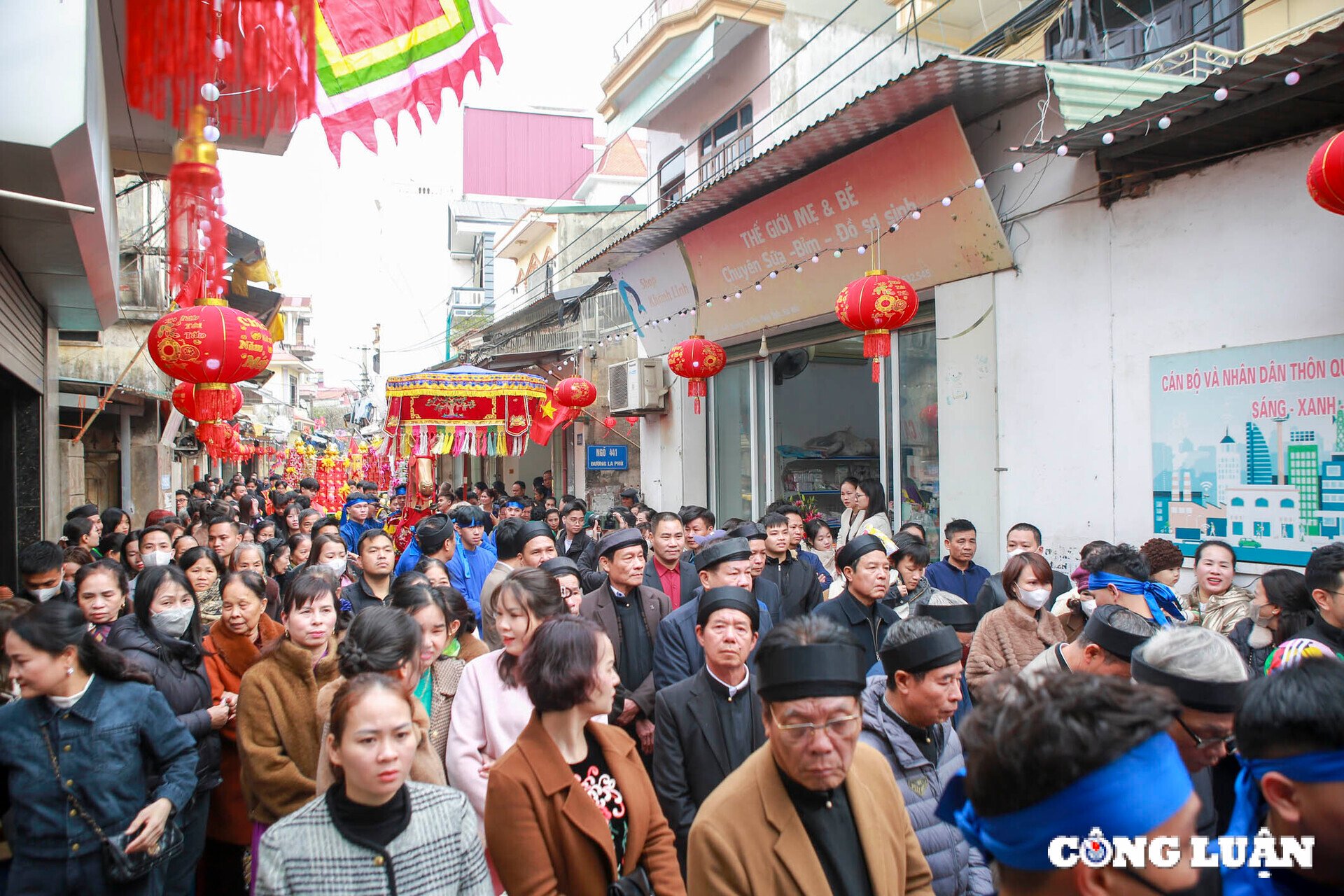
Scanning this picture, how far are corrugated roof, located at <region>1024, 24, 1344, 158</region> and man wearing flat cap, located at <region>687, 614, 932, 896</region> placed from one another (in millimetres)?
4538

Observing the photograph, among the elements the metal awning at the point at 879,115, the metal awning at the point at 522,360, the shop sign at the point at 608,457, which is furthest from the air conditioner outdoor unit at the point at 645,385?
the metal awning at the point at 522,360

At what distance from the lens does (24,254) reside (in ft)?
21.8

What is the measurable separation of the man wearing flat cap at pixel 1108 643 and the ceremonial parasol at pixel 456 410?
431 inches

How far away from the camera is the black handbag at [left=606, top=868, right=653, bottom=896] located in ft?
8.08

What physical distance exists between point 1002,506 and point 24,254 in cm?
848

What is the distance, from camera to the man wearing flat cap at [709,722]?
3324mm

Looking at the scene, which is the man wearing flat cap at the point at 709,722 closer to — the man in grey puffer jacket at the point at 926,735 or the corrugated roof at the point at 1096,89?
the man in grey puffer jacket at the point at 926,735

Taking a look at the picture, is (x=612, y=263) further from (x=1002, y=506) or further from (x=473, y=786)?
(x=473, y=786)

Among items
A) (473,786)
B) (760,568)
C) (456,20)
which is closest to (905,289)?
(760,568)

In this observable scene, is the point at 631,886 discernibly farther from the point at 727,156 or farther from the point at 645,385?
the point at 727,156

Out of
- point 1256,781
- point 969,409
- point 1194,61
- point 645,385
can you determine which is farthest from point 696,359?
point 1256,781

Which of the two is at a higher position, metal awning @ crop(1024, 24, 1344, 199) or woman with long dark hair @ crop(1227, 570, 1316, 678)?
metal awning @ crop(1024, 24, 1344, 199)

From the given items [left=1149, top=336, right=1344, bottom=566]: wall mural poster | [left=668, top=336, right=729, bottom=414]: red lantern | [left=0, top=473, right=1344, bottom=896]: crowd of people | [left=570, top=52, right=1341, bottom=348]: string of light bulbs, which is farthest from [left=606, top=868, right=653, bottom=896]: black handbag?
[left=668, top=336, right=729, bottom=414]: red lantern

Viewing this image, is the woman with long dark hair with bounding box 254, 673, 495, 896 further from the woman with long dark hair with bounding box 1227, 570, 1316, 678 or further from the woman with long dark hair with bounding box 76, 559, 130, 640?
the woman with long dark hair with bounding box 1227, 570, 1316, 678
